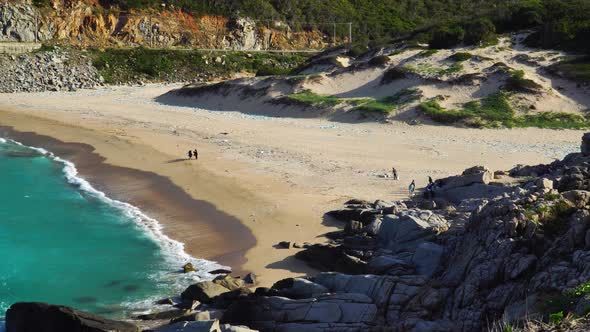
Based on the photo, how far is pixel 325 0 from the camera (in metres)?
92.9

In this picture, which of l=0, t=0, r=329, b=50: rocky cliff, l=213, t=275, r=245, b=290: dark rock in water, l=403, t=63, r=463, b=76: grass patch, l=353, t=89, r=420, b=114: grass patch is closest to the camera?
l=213, t=275, r=245, b=290: dark rock in water

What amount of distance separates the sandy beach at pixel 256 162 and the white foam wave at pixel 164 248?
0.41 meters

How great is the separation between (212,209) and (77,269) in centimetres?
620

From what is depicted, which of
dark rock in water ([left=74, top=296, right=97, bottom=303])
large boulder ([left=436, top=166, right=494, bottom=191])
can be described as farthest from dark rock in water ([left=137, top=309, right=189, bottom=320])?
large boulder ([left=436, top=166, right=494, bottom=191])

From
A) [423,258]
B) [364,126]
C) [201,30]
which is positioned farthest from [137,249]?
[201,30]

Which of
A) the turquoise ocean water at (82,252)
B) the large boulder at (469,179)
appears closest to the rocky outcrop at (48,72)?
the turquoise ocean water at (82,252)

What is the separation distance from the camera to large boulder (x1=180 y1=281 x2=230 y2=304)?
15697mm

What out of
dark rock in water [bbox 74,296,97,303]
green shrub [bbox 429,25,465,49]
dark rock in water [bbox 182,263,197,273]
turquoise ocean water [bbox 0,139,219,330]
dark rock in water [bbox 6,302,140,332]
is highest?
green shrub [bbox 429,25,465,49]

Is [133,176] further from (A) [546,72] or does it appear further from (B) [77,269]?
(A) [546,72]

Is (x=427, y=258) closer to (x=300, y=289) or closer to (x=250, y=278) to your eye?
(x=300, y=289)

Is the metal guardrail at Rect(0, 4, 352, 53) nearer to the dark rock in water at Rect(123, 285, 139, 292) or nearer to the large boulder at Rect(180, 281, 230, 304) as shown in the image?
the dark rock in water at Rect(123, 285, 139, 292)

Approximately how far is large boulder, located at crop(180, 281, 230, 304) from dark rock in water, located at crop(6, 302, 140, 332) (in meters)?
1.88

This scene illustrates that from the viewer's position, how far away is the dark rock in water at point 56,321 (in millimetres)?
13789

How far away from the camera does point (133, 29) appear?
7894 centimetres
